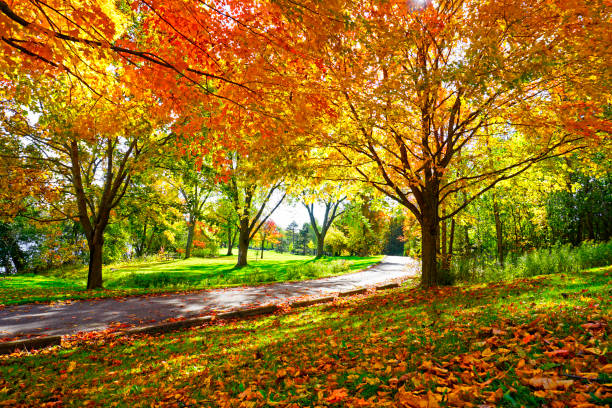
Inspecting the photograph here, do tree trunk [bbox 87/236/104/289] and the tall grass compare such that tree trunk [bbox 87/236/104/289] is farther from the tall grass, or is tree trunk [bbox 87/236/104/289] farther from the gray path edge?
the tall grass

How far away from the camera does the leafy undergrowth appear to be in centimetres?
225

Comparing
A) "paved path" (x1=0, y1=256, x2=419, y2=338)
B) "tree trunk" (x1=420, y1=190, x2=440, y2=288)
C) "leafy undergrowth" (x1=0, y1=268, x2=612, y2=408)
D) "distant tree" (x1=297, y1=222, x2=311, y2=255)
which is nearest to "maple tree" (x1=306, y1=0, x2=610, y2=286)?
"tree trunk" (x1=420, y1=190, x2=440, y2=288)

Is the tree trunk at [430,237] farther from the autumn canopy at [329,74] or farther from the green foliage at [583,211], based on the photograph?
the green foliage at [583,211]

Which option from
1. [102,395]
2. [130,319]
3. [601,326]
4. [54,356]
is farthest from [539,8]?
[130,319]

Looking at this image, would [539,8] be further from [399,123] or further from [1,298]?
[1,298]

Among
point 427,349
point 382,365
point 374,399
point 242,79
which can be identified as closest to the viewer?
point 374,399

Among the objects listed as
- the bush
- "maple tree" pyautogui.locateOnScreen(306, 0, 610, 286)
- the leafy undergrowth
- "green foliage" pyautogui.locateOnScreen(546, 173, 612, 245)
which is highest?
"maple tree" pyautogui.locateOnScreen(306, 0, 610, 286)

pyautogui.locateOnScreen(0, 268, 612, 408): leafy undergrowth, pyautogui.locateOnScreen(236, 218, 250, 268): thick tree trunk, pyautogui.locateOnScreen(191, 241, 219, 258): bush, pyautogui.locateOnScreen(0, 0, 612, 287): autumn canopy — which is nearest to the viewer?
pyautogui.locateOnScreen(0, 268, 612, 408): leafy undergrowth

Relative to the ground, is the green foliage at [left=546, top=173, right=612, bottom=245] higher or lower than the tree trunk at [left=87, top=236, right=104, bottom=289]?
higher

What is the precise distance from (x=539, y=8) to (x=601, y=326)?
5271 mm

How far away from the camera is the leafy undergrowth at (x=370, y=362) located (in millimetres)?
2254

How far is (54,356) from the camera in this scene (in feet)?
17.3

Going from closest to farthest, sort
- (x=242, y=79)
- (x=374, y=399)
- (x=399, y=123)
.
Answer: (x=374, y=399), (x=242, y=79), (x=399, y=123)

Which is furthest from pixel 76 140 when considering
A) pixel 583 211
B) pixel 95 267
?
pixel 583 211
